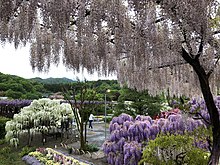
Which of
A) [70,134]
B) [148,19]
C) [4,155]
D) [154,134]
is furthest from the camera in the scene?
[70,134]

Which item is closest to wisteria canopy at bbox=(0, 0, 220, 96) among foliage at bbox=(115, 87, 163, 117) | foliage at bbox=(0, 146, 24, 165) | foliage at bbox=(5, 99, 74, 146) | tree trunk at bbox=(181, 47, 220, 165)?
tree trunk at bbox=(181, 47, 220, 165)

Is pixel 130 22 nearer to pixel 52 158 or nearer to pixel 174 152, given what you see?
pixel 174 152

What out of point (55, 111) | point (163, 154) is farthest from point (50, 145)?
point (163, 154)

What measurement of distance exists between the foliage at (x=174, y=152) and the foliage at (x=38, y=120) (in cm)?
579

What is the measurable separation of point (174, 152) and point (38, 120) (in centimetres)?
600

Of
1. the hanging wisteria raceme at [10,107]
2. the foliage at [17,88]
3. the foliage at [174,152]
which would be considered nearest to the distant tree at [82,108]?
the foliage at [174,152]

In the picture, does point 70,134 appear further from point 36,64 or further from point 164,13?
point 164,13

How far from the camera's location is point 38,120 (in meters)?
9.20

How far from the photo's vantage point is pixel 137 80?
8523mm

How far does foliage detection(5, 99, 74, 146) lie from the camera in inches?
347

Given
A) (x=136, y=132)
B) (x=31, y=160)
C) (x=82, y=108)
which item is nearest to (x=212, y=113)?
(x=136, y=132)

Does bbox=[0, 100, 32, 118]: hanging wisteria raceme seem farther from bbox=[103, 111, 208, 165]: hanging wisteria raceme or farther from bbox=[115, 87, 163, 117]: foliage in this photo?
bbox=[103, 111, 208, 165]: hanging wisteria raceme

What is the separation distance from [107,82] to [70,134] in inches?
633

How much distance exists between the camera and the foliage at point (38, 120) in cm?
881
